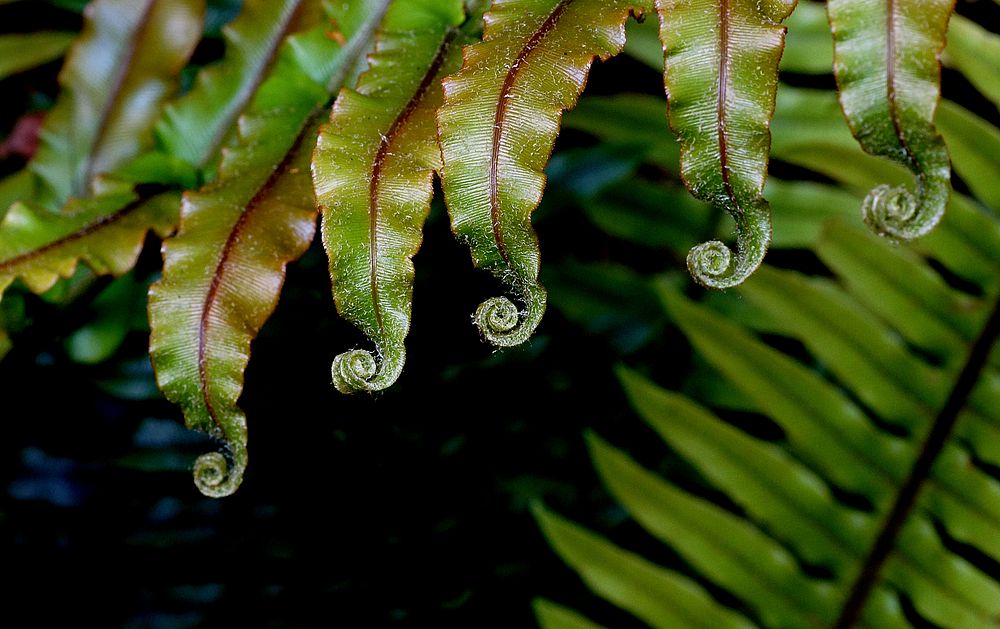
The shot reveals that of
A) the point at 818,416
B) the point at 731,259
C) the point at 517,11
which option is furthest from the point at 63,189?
the point at 818,416

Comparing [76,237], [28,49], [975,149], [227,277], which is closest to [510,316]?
[227,277]

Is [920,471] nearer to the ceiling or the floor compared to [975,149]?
nearer to the floor

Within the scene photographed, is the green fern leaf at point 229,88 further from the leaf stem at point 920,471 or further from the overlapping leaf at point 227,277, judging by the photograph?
the leaf stem at point 920,471

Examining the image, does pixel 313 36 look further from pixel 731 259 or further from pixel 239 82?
pixel 731 259

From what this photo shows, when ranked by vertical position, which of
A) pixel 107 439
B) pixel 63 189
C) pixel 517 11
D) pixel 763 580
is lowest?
pixel 107 439

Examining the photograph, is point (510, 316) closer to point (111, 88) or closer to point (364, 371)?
point (364, 371)

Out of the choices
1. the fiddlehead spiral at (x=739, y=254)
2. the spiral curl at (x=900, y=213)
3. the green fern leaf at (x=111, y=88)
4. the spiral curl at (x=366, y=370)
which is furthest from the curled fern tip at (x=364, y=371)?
the green fern leaf at (x=111, y=88)
